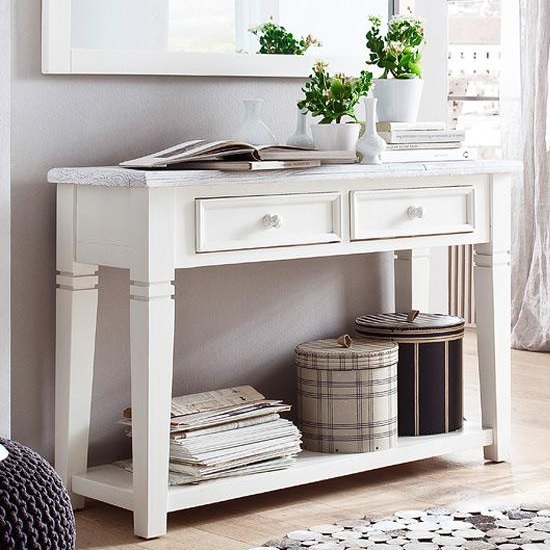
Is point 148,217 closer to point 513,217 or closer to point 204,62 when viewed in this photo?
point 204,62

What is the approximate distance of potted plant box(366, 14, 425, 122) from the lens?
3.14 meters

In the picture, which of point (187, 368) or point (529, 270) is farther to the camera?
point (529, 270)

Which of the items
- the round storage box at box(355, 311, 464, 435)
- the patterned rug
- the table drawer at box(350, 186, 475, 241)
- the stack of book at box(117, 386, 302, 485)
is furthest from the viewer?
the round storage box at box(355, 311, 464, 435)

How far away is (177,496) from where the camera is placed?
2.64m

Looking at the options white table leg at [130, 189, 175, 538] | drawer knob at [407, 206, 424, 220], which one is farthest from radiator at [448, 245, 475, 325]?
white table leg at [130, 189, 175, 538]

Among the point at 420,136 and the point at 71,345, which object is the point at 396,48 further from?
the point at 71,345

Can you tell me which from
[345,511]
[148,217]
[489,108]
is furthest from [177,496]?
[489,108]

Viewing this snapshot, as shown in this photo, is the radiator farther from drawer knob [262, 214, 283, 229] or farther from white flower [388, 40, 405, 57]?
drawer knob [262, 214, 283, 229]

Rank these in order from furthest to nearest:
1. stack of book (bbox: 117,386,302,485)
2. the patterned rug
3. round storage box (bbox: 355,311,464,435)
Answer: round storage box (bbox: 355,311,464,435) → stack of book (bbox: 117,386,302,485) → the patterned rug

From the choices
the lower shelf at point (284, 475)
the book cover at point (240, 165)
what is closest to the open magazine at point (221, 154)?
the book cover at point (240, 165)

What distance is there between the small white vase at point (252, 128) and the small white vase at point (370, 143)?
217mm

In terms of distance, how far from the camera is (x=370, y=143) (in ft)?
9.65

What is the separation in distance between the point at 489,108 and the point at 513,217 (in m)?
0.67

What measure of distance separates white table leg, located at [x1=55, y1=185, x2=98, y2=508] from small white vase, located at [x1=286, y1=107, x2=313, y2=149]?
60 centimetres
